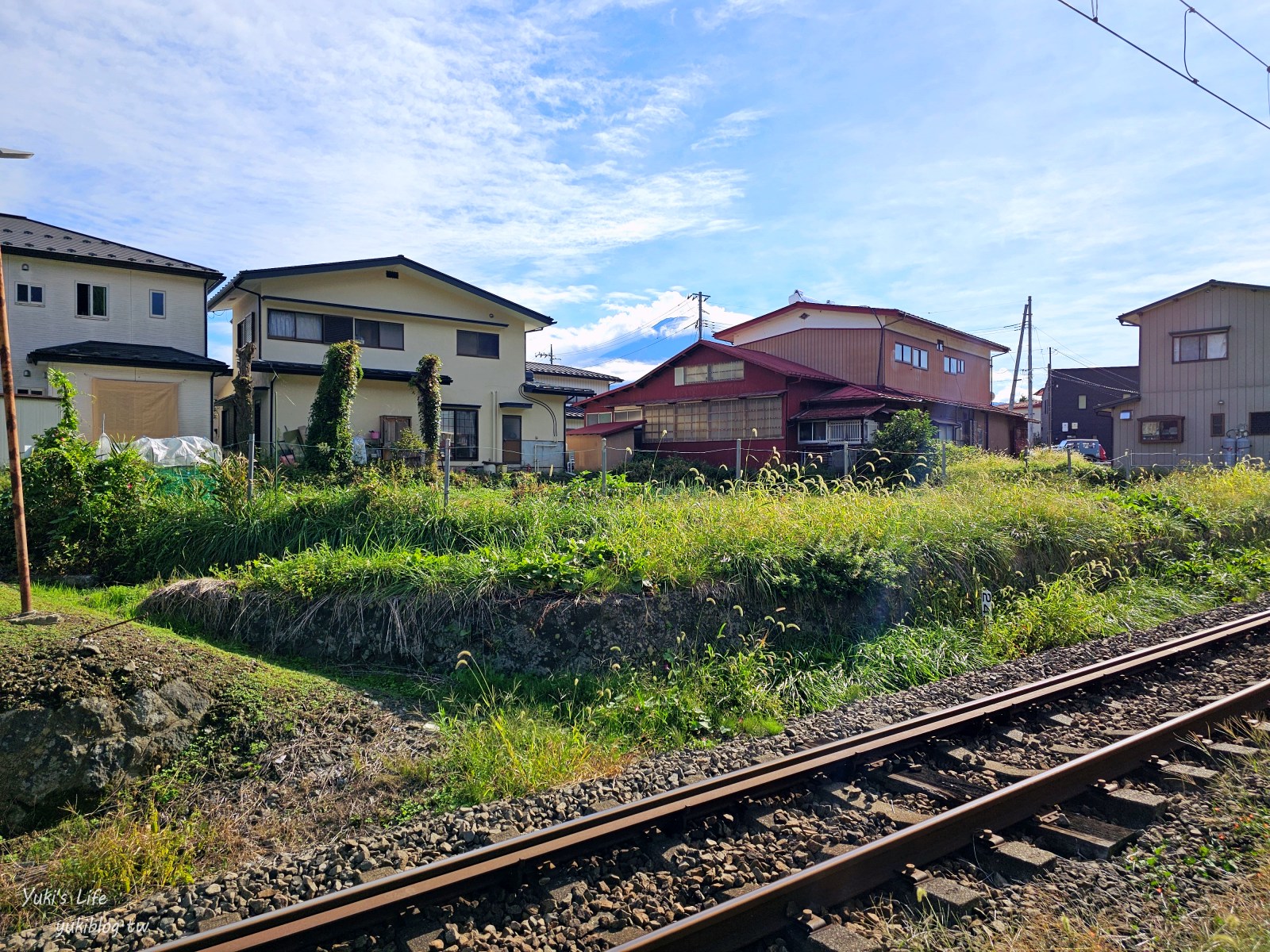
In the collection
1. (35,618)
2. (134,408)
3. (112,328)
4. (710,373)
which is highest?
(112,328)

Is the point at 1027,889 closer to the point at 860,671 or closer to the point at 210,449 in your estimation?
the point at 860,671

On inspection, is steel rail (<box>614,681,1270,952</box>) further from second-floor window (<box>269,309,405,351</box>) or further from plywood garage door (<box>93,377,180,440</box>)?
second-floor window (<box>269,309,405,351</box>)

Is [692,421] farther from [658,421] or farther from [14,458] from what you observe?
[14,458]

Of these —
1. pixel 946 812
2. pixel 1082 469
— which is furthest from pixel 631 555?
pixel 1082 469

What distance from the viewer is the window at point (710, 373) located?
28266mm

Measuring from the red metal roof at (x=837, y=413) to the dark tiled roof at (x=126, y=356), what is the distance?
59.0 ft

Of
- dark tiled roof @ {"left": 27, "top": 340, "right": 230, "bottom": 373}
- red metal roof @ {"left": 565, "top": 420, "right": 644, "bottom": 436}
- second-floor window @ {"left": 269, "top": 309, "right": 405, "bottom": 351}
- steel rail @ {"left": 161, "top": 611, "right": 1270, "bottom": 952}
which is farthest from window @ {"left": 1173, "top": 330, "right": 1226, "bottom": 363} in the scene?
dark tiled roof @ {"left": 27, "top": 340, "right": 230, "bottom": 373}

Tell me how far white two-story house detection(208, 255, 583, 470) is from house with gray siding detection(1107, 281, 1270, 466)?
22980 millimetres

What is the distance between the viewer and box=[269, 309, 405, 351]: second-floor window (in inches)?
836

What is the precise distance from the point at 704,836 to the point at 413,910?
152 cm

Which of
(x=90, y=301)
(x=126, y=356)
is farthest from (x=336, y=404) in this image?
(x=90, y=301)

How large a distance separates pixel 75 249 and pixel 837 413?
22384mm

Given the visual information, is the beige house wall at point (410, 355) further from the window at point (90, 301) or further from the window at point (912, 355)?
the window at point (912, 355)

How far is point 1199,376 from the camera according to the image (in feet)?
94.0
